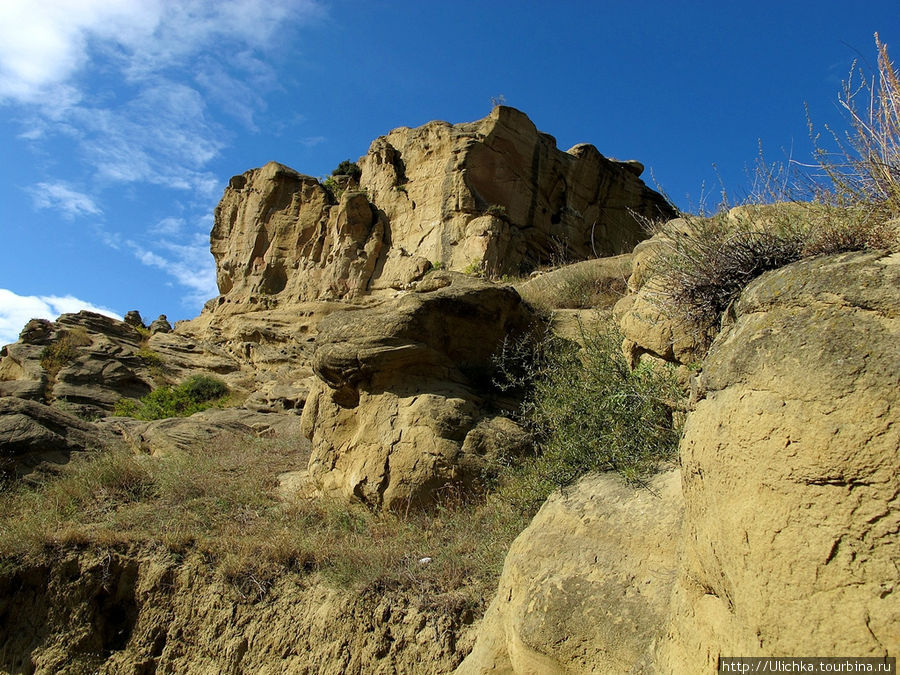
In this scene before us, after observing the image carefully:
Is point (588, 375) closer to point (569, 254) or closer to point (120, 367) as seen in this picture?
point (569, 254)

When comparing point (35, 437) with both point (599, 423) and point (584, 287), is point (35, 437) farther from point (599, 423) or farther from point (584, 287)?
point (584, 287)

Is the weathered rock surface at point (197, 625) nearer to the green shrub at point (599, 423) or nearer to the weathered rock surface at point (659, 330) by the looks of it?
the green shrub at point (599, 423)

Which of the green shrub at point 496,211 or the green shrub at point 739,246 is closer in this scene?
the green shrub at point 739,246

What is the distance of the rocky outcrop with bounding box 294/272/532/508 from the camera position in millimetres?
6508

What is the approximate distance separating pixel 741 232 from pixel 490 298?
14.7 feet

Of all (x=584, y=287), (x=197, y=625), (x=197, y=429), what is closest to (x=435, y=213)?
(x=584, y=287)

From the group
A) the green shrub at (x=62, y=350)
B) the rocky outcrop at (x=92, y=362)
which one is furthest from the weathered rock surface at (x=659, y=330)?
the green shrub at (x=62, y=350)

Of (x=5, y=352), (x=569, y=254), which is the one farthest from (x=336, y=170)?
(x=5, y=352)

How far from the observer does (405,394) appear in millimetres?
7074

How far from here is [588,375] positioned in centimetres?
580

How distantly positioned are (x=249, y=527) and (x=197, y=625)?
43.4 inches

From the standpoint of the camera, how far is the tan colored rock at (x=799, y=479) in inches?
84.6

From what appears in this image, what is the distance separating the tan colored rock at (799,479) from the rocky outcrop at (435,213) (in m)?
15.2

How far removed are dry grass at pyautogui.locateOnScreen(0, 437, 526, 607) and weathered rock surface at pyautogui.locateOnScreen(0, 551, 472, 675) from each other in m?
0.16
